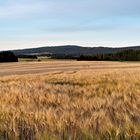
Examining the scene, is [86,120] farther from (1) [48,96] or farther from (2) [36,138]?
(1) [48,96]

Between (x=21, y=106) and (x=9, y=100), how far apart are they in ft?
3.11

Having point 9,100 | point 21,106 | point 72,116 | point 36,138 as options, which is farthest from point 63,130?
point 9,100

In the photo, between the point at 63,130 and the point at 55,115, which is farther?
the point at 55,115

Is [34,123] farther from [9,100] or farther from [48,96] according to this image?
[48,96]

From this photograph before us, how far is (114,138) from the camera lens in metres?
4.68

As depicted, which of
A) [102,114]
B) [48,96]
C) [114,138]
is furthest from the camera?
[48,96]

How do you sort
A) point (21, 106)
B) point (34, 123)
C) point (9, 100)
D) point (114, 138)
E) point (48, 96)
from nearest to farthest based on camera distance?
point (114, 138) → point (34, 123) → point (21, 106) → point (9, 100) → point (48, 96)

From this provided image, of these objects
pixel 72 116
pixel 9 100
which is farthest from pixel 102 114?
pixel 9 100

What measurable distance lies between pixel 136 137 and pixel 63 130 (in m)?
0.79

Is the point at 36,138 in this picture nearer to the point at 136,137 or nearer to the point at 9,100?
the point at 136,137

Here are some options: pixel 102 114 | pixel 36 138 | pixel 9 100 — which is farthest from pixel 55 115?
pixel 9 100

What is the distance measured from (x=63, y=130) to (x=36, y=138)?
365mm

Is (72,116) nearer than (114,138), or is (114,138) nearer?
(114,138)

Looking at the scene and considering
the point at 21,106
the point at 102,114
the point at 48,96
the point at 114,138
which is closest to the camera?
the point at 114,138
